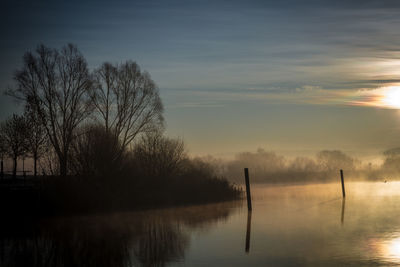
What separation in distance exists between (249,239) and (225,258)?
5.37 meters

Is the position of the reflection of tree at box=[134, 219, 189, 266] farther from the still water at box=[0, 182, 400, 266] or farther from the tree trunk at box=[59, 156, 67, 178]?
the tree trunk at box=[59, 156, 67, 178]

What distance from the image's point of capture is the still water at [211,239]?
18938 mm

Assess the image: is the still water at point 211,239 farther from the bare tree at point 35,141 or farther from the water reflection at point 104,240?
the bare tree at point 35,141

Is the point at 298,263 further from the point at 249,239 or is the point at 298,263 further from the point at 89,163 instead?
the point at 89,163

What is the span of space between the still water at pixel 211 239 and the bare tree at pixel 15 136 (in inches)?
892

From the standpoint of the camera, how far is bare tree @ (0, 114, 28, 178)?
54250 mm

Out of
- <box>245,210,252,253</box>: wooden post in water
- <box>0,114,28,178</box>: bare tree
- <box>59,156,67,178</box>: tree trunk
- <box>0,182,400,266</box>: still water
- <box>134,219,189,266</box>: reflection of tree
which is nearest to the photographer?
<box>0,182,400,266</box>: still water

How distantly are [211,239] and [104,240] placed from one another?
524 cm

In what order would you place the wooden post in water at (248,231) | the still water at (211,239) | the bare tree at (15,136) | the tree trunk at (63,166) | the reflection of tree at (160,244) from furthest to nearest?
1. the bare tree at (15,136)
2. the tree trunk at (63,166)
3. the wooden post in water at (248,231)
4. the reflection of tree at (160,244)
5. the still water at (211,239)

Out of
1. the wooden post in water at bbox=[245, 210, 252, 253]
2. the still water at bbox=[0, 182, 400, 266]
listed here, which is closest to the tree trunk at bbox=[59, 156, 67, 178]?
the still water at bbox=[0, 182, 400, 266]

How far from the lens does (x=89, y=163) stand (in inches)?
1586

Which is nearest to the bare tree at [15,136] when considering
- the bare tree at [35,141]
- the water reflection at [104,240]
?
the bare tree at [35,141]

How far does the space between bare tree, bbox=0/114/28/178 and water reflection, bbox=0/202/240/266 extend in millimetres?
22538

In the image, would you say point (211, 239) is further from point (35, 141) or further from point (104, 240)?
point (35, 141)
